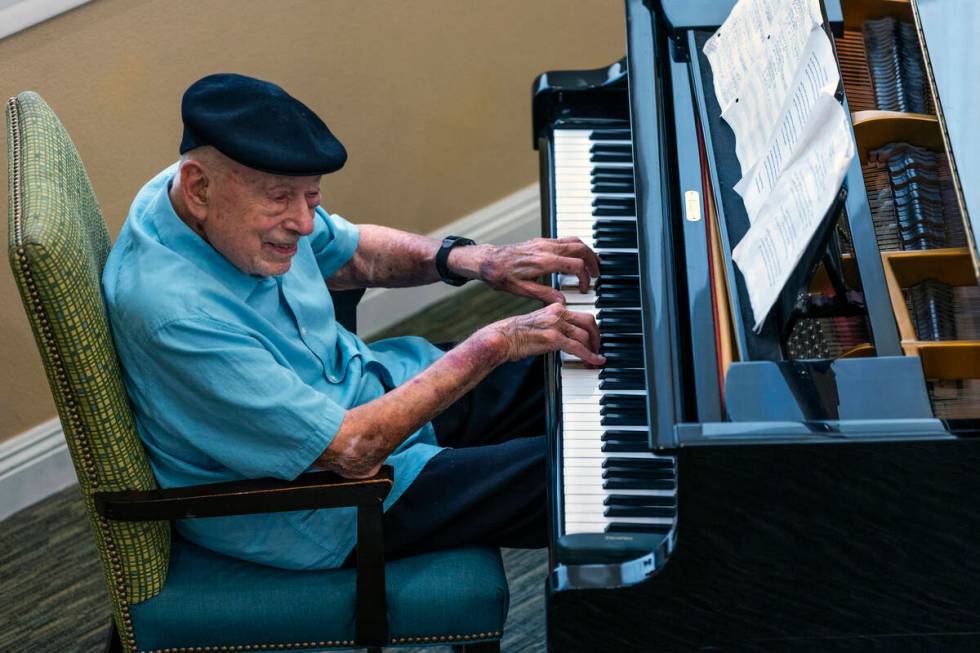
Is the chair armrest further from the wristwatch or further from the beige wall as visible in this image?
the beige wall

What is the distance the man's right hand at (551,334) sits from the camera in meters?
2.11

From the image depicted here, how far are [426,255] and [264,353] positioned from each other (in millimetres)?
627

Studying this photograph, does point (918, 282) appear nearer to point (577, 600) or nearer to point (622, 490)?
point (622, 490)

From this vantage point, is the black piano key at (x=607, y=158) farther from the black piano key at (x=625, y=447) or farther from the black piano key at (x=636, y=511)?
the black piano key at (x=636, y=511)

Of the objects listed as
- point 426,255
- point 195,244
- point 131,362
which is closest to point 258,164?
point 195,244

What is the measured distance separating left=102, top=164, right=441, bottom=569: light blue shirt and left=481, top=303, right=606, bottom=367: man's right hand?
0.85 feet

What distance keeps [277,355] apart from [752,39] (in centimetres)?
88

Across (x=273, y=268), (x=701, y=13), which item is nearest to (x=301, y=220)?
(x=273, y=268)

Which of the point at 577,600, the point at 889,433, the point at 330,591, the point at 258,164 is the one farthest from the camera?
the point at 330,591

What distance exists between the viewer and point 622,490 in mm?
1929

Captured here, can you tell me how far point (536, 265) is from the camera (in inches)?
91.0

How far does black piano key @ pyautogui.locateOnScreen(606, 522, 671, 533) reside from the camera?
187 centimetres

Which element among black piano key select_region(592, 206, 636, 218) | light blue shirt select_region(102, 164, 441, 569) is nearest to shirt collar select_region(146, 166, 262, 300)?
light blue shirt select_region(102, 164, 441, 569)

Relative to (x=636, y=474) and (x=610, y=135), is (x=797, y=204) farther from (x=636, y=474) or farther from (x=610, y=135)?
(x=610, y=135)
